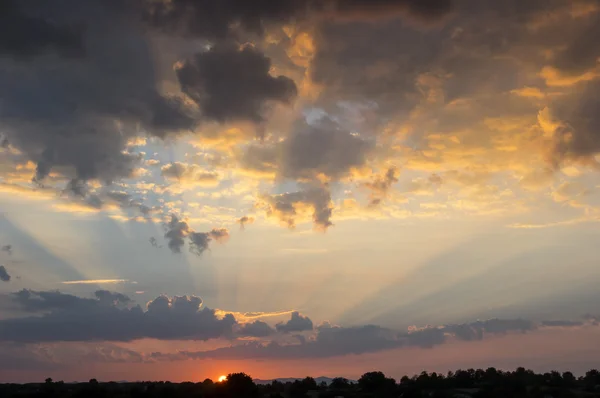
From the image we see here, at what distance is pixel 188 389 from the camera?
310 feet

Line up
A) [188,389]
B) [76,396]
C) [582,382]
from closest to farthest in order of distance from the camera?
1. [76,396]
2. [188,389]
3. [582,382]

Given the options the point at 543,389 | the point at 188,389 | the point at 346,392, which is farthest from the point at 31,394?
the point at 543,389

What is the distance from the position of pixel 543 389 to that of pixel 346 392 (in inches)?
1190

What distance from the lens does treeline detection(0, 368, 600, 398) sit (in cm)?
8619

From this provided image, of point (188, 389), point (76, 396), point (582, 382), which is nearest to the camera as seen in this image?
point (76, 396)

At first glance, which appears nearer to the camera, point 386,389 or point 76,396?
point 76,396

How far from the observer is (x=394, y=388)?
95625mm

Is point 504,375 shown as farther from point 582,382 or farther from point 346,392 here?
point 346,392

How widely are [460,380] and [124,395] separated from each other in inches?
2204

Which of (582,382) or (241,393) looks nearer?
(241,393)

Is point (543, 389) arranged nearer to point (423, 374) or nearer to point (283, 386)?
point (423, 374)

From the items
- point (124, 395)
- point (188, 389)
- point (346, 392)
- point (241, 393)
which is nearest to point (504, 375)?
point (346, 392)

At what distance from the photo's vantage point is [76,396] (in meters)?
83.4

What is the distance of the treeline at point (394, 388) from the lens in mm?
86188
